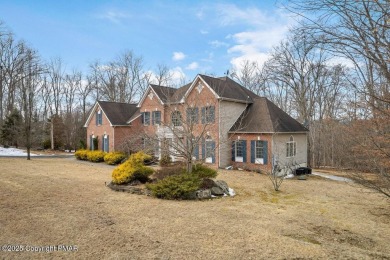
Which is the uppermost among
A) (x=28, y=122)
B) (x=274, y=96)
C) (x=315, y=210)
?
(x=274, y=96)

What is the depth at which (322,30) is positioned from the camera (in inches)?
162

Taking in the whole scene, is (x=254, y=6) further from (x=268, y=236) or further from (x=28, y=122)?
(x=28, y=122)

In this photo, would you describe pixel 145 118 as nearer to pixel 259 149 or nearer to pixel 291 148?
pixel 259 149

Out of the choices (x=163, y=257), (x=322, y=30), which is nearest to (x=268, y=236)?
(x=163, y=257)

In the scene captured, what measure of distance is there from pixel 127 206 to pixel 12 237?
3.75 metres

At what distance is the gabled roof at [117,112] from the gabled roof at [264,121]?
12819 millimetres

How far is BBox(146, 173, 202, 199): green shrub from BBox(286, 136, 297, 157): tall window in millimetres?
12230

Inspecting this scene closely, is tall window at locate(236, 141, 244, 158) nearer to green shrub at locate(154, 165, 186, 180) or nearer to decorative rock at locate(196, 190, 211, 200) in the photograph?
green shrub at locate(154, 165, 186, 180)

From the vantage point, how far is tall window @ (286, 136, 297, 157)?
69.0 ft

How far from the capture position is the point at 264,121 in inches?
797

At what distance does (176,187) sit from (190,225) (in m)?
3.45

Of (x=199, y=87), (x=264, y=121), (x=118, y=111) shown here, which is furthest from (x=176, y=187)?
(x=118, y=111)

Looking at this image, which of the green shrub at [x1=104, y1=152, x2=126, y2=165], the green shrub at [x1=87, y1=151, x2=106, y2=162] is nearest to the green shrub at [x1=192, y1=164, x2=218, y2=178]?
the green shrub at [x1=104, y1=152, x2=126, y2=165]

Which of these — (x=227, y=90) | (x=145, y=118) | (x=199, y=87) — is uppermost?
(x=199, y=87)
